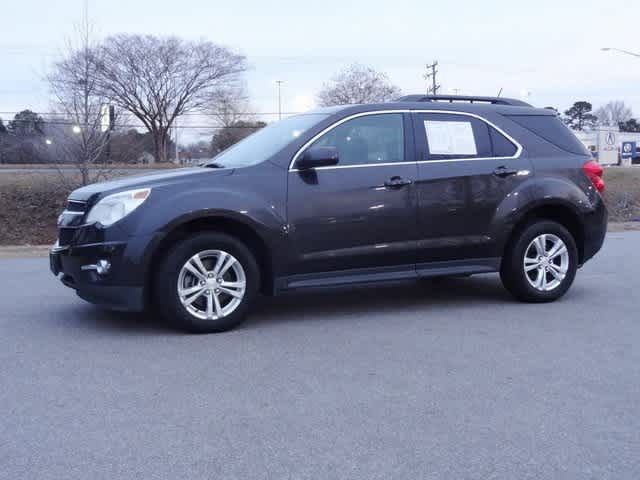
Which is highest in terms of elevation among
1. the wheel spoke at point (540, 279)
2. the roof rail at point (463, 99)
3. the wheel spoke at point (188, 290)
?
the roof rail at point (463, 99)

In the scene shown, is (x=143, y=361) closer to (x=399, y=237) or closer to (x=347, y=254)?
(x=347, y=254)

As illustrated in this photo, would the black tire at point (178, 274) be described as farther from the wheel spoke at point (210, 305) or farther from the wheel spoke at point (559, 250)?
the wheel spoke at point (559, 250)

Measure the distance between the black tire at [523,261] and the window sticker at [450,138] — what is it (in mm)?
938

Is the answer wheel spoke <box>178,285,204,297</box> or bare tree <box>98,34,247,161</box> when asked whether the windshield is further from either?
bare tree <box>98,34,247,161</box>

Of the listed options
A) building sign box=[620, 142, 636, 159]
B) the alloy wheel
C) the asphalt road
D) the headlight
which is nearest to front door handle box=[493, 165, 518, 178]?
the asphalt road

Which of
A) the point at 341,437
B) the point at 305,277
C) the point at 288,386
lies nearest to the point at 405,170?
the point at 305,277

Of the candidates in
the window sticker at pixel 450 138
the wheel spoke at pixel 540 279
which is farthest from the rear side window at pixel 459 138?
the wheel spoke at pixel 540 279

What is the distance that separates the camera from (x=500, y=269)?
7.28 metres

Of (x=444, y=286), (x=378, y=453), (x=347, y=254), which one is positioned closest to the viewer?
(x=378, y=453)

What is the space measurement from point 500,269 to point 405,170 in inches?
56.0

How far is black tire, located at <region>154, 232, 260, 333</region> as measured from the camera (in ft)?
19.5

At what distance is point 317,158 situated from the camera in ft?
20.6

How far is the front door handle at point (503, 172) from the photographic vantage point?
709 cm

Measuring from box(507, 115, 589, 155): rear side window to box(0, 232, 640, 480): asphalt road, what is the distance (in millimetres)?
1588
